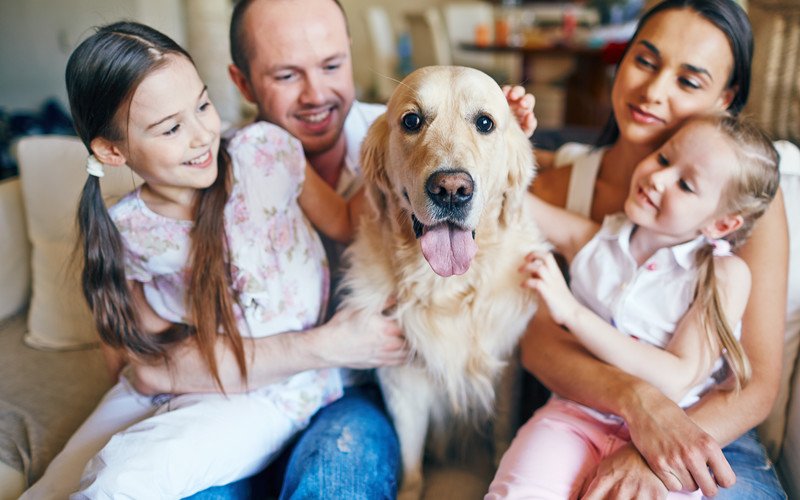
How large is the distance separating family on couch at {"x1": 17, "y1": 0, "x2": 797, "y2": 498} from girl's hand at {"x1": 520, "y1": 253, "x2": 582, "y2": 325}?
0.17m

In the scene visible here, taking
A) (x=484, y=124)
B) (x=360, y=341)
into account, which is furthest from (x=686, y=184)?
(x=360, y=341)

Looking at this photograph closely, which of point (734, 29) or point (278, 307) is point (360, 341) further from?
point (734, 29)

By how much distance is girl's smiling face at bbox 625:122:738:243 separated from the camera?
1249mm

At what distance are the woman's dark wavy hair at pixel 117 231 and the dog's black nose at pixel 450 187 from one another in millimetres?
542

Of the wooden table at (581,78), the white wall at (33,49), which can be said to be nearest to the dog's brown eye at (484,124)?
the white wall at (33,49)

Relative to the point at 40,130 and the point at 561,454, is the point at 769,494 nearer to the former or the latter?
the point at 561,454

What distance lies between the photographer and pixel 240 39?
157cm

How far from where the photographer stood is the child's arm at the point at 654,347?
49.0 inches

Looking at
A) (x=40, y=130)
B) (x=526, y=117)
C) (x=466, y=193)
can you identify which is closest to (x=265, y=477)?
(x=466, y=193)

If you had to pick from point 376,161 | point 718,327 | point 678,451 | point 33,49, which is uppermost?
point 33,49

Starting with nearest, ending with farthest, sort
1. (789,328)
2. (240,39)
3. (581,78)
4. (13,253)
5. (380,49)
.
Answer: (789,328), (240,39), (13,253), (581,78), (380,49)

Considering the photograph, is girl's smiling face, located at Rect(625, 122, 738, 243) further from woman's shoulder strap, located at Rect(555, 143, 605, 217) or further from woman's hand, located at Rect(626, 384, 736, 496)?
woman's hand, located at Rect(626, 384, 736, 496)

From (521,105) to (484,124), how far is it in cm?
16

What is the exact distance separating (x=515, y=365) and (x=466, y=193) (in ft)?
2.15
